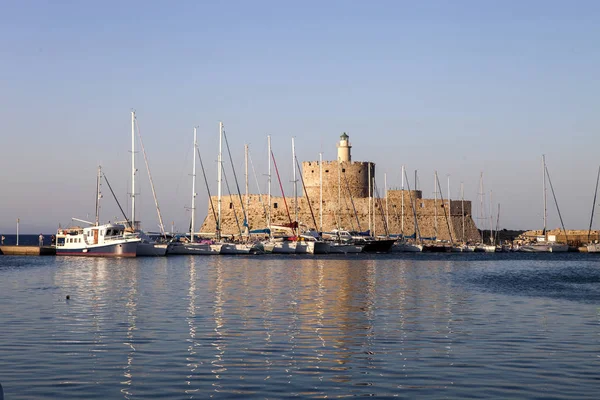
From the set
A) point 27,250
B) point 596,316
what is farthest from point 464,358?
point 27,250

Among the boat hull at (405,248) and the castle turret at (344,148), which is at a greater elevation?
the castle turret at (344,148)

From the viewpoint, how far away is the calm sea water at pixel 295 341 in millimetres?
9797

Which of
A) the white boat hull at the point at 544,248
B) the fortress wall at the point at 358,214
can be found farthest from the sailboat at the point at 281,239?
the white boat hull at the point at 544,248

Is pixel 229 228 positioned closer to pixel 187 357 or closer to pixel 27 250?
pixel 27 250

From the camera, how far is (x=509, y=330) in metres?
14.9

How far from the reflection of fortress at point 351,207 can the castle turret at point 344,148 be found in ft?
5.27

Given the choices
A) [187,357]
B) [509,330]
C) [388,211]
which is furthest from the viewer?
[388,211]

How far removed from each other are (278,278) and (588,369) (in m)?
19.2

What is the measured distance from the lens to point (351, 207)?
2763 inches

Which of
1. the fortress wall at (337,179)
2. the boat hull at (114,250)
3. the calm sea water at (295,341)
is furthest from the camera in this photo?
the fortress wall at (337,179)

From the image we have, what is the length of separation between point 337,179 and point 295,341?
57876 millimetres

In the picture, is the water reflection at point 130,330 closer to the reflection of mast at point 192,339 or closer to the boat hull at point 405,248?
the reflection of mast at point 192,339

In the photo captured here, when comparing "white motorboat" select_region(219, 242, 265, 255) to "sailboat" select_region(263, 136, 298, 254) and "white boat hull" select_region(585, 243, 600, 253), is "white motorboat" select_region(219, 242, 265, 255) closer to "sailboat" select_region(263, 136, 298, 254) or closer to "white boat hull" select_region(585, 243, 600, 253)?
"sailboat" select_region(263, 136, 298, 254)

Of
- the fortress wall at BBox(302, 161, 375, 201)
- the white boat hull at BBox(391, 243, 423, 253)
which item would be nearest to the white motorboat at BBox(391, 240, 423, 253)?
the white boat hull at BBox(391, 243, 423, 253)
